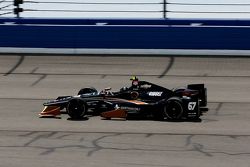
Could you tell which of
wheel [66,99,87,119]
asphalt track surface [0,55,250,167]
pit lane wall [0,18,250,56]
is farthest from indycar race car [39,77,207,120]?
pit lane wall [0,18,250,56]

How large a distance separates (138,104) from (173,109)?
758 millimetres

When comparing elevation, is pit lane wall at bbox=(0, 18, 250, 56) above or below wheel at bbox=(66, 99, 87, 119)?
above

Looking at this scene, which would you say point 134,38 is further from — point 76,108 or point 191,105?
point 191,105

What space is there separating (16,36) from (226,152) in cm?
1317

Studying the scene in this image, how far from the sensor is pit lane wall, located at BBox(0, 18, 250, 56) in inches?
800

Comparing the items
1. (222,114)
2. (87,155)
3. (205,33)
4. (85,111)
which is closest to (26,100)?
(85,111)

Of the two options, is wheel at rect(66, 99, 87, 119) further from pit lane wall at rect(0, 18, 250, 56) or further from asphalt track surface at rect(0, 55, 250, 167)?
pit lane wall at rect(0, 18, 250, 56)

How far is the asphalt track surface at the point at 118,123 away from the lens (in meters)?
9.49

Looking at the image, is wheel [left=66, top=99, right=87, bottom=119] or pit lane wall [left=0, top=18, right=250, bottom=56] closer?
wheel [left=66, top=99, right=87, bottom=119]

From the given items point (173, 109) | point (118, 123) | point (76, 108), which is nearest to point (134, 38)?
point (76, 108)

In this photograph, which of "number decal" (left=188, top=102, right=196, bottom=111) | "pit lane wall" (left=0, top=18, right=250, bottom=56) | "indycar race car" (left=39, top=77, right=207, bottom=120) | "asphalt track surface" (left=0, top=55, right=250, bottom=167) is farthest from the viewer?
"pit lane wall" (left=0, top=18, right=250, bottom=56)

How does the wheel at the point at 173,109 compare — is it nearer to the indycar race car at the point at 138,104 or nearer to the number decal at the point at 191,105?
the indycar race car at the point at 138,104

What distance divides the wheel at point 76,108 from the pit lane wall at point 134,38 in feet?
25.9

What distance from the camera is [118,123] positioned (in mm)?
12516
